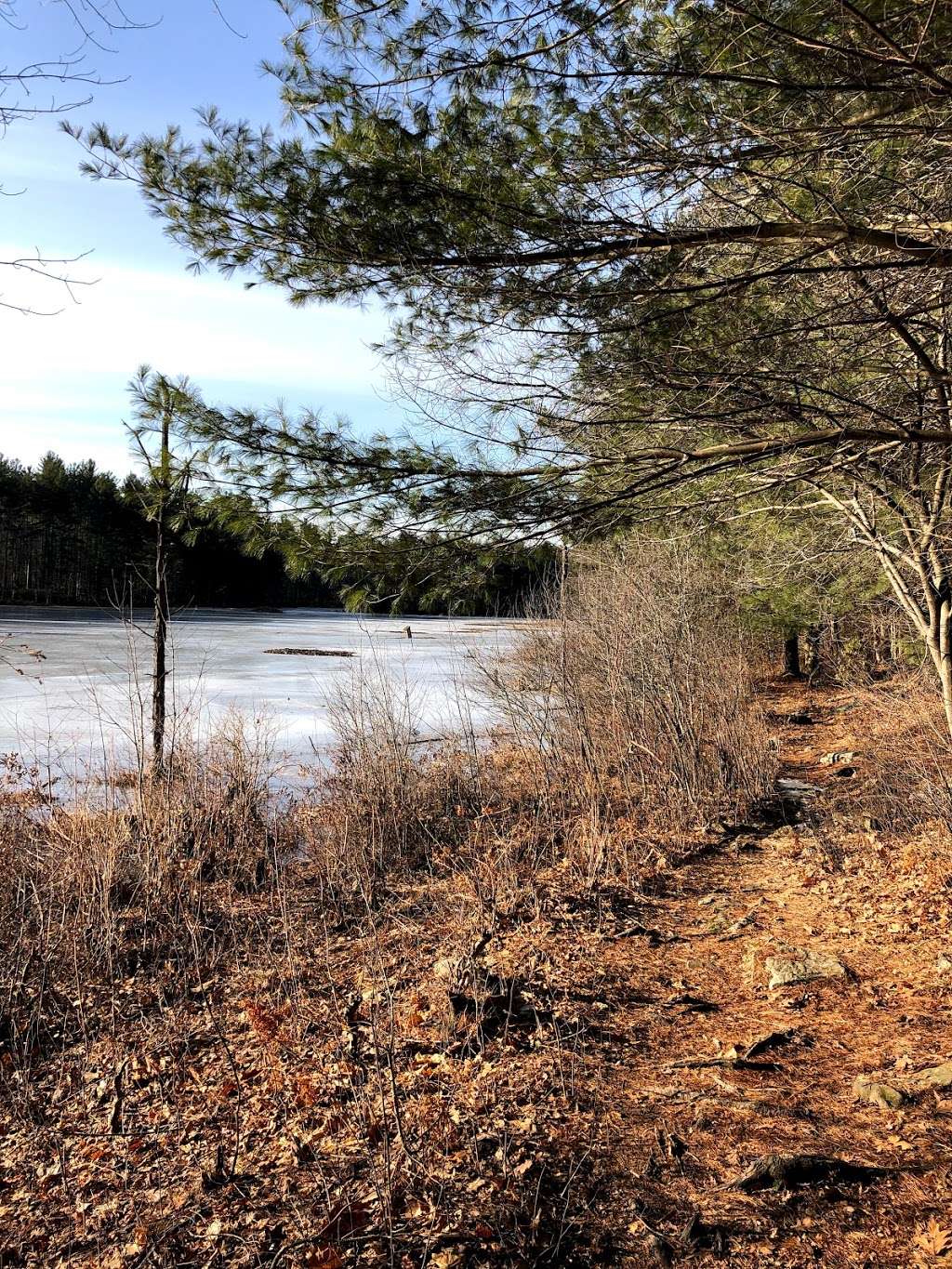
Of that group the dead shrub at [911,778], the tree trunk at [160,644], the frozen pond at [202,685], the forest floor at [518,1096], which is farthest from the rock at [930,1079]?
the tree trunk at [160,644]

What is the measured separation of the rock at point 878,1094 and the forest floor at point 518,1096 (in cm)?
2

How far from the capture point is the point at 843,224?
3.37m

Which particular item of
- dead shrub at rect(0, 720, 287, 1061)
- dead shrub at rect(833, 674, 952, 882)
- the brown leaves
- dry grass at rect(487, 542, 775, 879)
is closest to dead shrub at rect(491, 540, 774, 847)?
dry grass at rect(487, 542, 775, 879)

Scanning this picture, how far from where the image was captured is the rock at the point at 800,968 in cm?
483

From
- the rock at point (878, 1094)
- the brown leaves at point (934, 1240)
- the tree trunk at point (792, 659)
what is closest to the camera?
the brown leaves at point (934, 1240)

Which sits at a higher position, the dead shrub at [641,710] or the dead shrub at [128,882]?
the dead shrub at [641,710]

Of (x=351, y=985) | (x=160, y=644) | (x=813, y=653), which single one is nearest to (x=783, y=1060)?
(x=351, y=985)

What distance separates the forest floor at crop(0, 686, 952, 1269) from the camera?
2873mm

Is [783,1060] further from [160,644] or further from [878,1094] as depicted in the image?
[160,644]

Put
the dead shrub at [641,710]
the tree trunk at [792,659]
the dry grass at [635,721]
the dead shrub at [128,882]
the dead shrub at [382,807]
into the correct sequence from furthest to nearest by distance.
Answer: the tree trunk at [792,659], the dead shrub at [641,710], the dry grass at [635,721], the dead shrub at [382,807], the dead shrub at [128,882]

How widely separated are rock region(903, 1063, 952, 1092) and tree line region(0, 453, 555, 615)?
9.67 ft

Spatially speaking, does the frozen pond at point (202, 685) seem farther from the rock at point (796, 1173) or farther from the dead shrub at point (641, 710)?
the rock at point (796, 1173)

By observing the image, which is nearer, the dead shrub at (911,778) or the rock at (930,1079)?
the rock at (930,1079)

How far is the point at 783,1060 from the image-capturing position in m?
3.99
